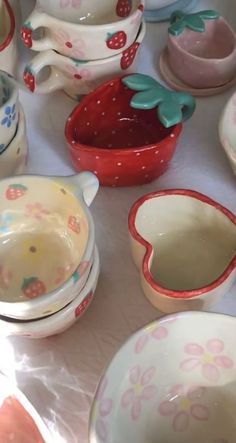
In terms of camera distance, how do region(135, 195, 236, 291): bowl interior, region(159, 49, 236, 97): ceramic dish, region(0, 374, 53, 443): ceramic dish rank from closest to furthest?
region(0, 374, 53, 443): ceramic dish < region(135, 195, 236, 291): bowl interior < region(159, 49, 236, 97): ceramic dish

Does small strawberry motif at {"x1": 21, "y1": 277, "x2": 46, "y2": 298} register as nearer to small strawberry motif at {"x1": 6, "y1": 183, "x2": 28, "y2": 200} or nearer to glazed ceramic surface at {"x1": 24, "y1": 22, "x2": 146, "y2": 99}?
small strawberry motif at {"x1": 6, "y1": 183, "x2": 28, "y2": 200}

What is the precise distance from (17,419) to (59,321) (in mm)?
73

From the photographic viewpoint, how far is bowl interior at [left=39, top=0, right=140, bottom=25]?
23.7 inches

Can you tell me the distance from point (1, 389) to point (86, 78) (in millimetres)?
283

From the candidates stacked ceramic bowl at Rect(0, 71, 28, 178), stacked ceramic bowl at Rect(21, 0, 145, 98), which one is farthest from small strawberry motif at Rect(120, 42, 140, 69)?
stacked ceramic bowl at Rect(0, 71, 28, 178)

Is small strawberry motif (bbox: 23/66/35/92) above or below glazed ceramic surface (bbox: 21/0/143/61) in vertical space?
below

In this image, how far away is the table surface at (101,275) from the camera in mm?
458

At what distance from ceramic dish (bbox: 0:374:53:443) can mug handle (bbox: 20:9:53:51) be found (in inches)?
11.0

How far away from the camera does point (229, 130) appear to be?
21.9 inches

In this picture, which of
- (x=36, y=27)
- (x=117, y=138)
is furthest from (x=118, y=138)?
(x=36, y=27)

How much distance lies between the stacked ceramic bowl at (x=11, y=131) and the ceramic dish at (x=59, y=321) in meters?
0.11

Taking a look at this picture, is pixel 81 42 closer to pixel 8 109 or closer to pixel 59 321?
pixel 8 109

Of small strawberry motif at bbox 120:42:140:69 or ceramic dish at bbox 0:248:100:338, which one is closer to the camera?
ceramic dish at bbox 0:248:100:338

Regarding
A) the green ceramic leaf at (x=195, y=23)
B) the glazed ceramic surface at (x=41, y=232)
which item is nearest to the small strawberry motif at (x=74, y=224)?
the glazed ceramic surface at (x=41, y=232)
